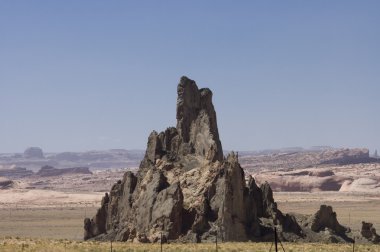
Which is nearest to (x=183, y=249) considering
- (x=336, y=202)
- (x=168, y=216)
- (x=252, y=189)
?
(x=168, y=216)

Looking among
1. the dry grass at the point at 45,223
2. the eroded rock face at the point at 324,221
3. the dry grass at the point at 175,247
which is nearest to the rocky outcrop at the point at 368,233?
the eroded rock face at the point at 324,221

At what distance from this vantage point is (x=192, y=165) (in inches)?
2298

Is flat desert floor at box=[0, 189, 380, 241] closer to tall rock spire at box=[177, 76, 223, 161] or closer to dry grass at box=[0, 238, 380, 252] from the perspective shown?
tall rock spire at box=[177, 76, 223, 161]

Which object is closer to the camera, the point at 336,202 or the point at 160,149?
the point at 160,149

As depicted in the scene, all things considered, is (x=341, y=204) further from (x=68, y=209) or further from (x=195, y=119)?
(x=195, y=119)

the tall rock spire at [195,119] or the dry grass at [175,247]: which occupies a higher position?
the tall rock spire at [195,119]

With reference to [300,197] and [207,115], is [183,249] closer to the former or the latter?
[207,115]

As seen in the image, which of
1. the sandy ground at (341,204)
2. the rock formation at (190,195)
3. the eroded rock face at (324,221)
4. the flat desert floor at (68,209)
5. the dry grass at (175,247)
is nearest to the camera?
the dry grass at (175,247)

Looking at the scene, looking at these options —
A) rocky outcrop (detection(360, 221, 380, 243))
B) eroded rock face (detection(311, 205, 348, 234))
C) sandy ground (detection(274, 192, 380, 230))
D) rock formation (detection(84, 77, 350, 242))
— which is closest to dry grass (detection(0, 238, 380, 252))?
rock formation (detection(84, 77, 350, 242))

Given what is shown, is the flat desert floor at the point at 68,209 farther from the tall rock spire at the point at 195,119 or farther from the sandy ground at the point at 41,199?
the tall rock spire at the point at 195,119

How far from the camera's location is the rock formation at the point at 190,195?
5203cm

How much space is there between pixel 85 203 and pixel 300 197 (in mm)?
50030

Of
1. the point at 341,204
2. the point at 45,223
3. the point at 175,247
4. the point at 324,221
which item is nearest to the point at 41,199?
the point at 45,223

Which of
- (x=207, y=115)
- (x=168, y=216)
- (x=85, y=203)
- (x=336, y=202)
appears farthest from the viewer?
(x=85, y=203)
